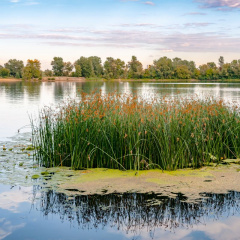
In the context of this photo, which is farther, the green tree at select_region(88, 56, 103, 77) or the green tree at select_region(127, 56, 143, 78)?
the green tree at select_region(88, 56, 103, 77)

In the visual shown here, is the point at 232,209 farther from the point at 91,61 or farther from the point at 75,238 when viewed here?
the point at 91,61

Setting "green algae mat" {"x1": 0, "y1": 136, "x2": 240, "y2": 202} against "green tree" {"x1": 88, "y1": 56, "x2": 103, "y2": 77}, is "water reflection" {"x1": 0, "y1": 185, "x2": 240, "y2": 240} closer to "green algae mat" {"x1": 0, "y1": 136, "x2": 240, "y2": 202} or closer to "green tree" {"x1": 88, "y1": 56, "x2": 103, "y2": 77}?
"green algae mat" {"x1": 0, "y1": 136, "x2": 240, "y2": 202}

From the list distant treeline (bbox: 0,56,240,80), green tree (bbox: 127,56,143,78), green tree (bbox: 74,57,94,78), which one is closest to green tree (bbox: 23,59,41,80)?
distant treeline (bbox: 0,56,240,80)

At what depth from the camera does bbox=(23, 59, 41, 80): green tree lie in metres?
136

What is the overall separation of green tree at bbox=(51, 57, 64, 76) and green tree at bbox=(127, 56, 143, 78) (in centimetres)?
3073

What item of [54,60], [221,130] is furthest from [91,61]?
[221,130]

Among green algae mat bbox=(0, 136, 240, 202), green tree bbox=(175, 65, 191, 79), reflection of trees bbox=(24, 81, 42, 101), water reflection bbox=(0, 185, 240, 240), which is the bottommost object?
water reflection bbox=(0, 185, 240, 240)

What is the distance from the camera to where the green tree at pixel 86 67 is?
150750mm

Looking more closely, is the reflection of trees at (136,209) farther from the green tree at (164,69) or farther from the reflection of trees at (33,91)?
the green tree at (164,69)

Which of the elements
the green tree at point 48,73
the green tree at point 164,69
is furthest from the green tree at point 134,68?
the green tree at point 48,73

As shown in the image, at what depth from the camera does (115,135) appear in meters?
8.59

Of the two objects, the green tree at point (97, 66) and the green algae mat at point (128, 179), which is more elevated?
the green tree at point (97, 66)

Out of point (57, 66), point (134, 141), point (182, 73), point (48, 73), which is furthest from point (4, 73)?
point (134, 141)

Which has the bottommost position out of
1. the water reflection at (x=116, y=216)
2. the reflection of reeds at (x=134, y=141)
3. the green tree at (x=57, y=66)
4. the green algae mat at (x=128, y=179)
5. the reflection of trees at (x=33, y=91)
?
the water reflection at (x=116, y=216)
